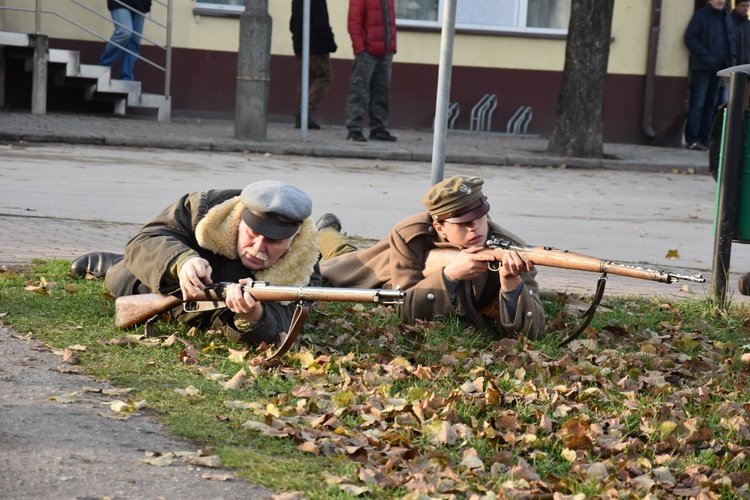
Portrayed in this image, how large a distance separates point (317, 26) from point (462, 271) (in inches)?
486

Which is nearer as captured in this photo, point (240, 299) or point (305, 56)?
point (240, 299)

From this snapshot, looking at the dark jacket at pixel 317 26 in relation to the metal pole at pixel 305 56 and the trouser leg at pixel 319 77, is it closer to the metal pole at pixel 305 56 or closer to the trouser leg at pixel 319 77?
the trouser leg at pixel 319 77

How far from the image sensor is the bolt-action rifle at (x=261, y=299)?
4.86 meters

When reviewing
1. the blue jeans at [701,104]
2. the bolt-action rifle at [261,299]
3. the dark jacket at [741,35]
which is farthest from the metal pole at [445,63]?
the dark jacket at [741,35]

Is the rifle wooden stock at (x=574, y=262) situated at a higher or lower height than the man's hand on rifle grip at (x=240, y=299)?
higher

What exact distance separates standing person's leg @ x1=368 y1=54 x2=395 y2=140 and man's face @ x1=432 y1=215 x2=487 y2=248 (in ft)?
36.8

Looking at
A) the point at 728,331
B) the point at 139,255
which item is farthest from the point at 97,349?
the point at 728,331

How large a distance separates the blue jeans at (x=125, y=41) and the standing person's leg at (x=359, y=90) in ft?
11.3

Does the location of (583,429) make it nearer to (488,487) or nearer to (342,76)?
(488,487)

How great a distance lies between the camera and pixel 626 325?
22.0 feet

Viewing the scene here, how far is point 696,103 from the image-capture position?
65.9 feet

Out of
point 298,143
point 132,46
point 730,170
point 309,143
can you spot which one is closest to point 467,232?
point 730,170

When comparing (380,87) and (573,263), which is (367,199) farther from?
(573,263)

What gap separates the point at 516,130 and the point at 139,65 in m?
6.88
